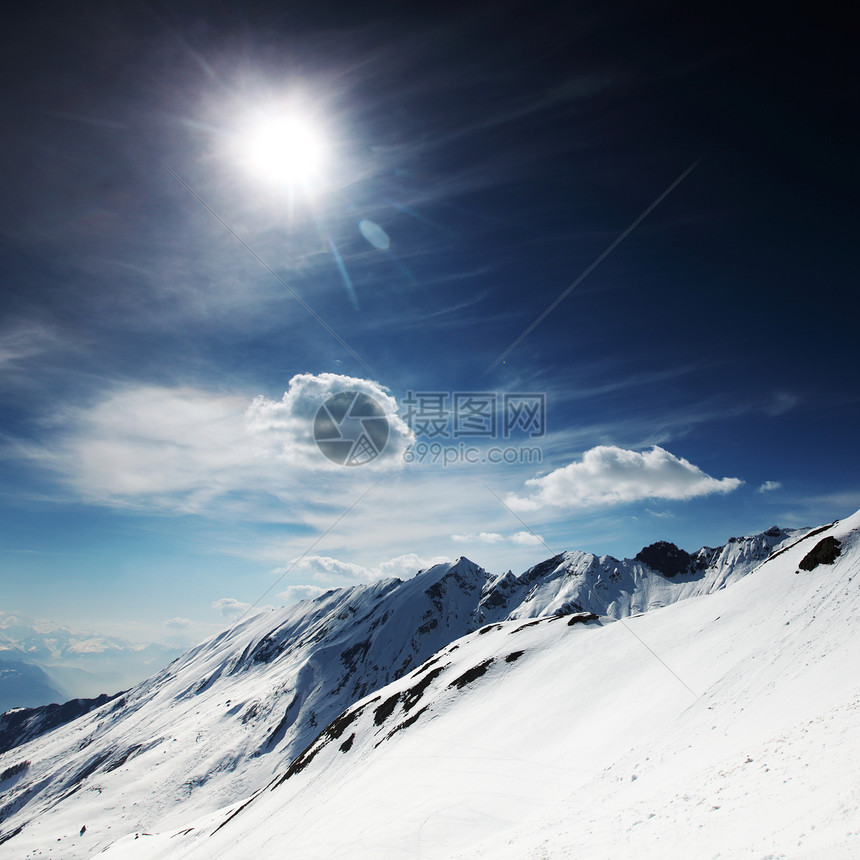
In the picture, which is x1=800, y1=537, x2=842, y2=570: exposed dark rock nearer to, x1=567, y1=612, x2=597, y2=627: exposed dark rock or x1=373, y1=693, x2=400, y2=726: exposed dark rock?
x1=567, y1=612, x2=597, y2=627: exposed dark rock

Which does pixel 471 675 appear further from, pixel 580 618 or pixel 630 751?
pixel 630 751

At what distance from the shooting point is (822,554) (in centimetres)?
3114

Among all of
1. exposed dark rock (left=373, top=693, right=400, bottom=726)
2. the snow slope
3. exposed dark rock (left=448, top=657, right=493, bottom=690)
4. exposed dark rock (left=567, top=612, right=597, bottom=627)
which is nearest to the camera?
the snow slope

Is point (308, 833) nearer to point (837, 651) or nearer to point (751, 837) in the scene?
point (751, 837)

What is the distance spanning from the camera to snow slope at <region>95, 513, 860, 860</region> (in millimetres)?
12844

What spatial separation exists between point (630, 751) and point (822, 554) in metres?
21.5

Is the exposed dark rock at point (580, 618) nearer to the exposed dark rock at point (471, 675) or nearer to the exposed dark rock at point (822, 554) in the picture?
the exposed dark rock at point (471, 675)

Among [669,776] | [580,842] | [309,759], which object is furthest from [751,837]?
[309,759]

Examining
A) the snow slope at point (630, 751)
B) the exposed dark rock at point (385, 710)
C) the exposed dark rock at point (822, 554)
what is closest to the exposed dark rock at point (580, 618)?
the snow slope at point (630, 751)

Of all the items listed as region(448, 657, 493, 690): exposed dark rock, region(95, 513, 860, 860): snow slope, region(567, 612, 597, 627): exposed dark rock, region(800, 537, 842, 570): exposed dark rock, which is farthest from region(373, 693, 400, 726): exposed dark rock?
region(800, 537, 842, 570): exposed dark rock

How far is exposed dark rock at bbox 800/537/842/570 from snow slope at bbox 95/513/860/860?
68 cm

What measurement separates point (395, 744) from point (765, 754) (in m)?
33.9

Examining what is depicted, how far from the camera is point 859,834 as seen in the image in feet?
30.5

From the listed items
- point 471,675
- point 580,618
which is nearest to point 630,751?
point 471,675
